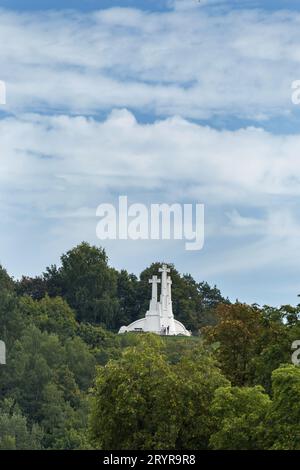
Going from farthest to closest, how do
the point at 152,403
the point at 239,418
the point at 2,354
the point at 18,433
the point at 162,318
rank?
the point at 162,318 < the point at 2,354 < the point at 18,433 < the point at 152,403 < the point at 239,418

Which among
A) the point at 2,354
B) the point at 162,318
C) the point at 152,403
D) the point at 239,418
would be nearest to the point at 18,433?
the point at 2,354

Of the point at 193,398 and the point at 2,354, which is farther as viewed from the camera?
the point at 2,354

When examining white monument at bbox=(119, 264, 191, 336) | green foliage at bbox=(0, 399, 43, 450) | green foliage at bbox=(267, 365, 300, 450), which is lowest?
green foliage at bbox=(267, 365, 300, 450)

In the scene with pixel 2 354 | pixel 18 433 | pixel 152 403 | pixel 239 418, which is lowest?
pixel 239 418

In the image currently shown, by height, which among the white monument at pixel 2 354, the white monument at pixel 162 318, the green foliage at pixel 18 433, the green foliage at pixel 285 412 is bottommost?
the green foliage at pixel 285 412

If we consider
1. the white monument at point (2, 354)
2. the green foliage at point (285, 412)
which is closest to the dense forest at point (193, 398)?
the green foliage at point (285, 412)

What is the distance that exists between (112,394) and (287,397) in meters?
7.73

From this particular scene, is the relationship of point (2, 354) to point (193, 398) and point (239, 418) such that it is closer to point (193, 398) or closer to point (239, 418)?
point (193, 398)

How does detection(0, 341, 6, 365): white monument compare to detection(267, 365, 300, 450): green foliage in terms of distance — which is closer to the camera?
detection(267, 365, 300, 450): green foliage

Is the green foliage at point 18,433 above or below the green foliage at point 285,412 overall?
above

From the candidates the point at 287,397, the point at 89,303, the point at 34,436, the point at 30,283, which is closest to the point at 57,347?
the point at 34,436

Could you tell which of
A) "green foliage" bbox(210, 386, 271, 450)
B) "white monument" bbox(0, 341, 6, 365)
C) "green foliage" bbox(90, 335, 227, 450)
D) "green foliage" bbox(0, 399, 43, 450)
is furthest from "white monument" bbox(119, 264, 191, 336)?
"green foliage" bbox(210, 386, 271, 450)

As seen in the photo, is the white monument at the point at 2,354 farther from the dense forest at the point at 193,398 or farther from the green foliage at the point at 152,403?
the green foliage at the point at 152,403

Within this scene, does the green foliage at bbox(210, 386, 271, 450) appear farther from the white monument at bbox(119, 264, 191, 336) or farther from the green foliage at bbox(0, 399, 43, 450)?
the white monument at bbox(119, 264, 191, 336)
